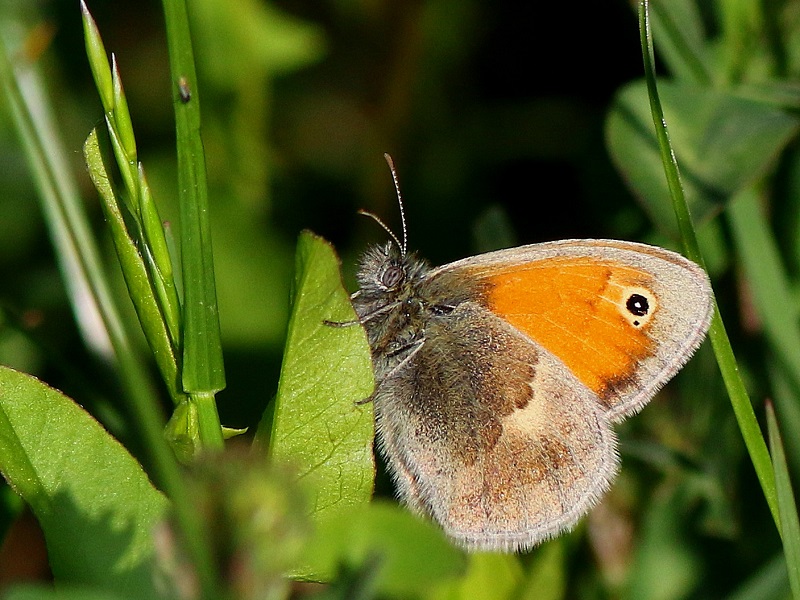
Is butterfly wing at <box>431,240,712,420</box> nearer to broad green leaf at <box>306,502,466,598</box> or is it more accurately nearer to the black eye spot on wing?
the black eye spot on wing

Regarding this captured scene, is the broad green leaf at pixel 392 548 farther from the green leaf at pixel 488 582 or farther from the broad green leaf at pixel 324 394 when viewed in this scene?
the green leaf at pixel 488 582

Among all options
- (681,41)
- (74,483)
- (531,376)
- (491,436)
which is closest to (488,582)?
(491,436)

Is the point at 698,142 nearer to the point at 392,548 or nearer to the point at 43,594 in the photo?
the point at 392,548

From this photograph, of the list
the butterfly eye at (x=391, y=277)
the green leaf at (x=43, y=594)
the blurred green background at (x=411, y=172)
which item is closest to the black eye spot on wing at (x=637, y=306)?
the blurred green background at (x=411, y=172)

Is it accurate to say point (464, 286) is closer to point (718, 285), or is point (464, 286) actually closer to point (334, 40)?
point (718, 285)

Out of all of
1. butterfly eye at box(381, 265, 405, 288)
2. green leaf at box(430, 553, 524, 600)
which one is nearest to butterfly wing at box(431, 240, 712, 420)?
butterfly eye at box(381, 265, 405, 288)

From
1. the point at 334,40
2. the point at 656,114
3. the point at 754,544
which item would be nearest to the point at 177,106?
the point at 656,114
